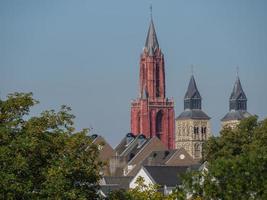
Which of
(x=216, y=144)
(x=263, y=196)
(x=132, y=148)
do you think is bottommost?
(x=263, y=196)

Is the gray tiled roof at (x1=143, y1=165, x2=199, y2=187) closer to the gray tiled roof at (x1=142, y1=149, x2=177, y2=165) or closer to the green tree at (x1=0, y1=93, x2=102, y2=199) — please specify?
the gray tiled roof at (x1=142, y1=149, x2=177, y2=165)

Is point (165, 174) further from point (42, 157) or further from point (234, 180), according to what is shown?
point (234, 180)

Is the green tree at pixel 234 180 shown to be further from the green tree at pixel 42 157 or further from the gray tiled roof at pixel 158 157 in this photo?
the gray tiled roof at pixel 158 157

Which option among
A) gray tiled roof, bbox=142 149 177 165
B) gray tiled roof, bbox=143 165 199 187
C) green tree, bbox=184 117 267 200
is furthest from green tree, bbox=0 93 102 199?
gray tiled roof, bbox=142 149 177 165

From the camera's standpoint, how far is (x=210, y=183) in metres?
47.9

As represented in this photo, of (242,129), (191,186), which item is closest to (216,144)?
(242,129)

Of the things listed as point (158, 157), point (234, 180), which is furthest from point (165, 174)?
point (234, 180)

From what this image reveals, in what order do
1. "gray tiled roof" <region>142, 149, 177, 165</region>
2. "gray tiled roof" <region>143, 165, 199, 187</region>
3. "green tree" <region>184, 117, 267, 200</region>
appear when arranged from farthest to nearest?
"gray tiled roof" <region>142, 149, 177, 165</region>
"gray tiled roof" <region>143, 165, 199, 187</region>
"green tree" <region>184, 117, 267, 200</region>

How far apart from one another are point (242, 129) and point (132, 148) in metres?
67.4

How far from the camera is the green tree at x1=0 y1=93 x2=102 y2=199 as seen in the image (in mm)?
53906

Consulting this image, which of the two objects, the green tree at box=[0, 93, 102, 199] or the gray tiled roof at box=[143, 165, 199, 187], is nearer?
the green tree at box=[0, 93, 102, 199]

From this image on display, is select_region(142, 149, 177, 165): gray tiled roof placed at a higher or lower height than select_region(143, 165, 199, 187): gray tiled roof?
higher

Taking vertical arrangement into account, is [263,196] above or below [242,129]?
below

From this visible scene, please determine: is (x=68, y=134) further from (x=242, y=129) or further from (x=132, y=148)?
(x=132, y=148)
